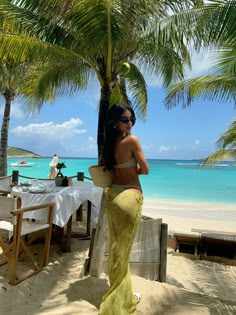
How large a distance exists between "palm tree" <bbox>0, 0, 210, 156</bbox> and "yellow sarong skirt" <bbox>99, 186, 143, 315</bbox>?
1.54 meters

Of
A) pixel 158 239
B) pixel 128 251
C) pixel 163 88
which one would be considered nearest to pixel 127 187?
pixel 128 251

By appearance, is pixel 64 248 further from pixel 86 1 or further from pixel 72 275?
pixel 86 1

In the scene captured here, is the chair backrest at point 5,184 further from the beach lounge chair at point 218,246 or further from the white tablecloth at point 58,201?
the beach lounge chair at point 218,246

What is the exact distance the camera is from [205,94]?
659 cm

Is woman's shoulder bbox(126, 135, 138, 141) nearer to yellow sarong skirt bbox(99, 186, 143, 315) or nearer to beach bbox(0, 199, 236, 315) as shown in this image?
yellow sarong skirt bbox(99, 186, 143, 315)

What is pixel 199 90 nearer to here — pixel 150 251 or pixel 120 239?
pixel 150 251

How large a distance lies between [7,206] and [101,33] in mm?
2300

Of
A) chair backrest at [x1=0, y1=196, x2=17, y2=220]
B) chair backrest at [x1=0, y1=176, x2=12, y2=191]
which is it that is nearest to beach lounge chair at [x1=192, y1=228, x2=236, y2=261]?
chair backrest at [x1=0, y1=196, x2=17, y2=220]

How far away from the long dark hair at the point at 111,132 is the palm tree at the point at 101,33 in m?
1.02

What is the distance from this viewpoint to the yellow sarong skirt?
2.50 meters

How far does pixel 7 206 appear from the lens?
3.59 m

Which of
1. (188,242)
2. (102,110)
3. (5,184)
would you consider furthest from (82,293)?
(5,184)

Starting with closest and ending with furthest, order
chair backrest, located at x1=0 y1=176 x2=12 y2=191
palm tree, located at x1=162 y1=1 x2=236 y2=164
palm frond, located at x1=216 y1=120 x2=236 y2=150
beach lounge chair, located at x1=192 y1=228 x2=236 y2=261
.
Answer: palm tree, located at x1=162 y1=1 x2=236 y2=164
beach lounge chair, located at x1=192 y1=228 x2=236 y2=261
chair backrest, located at x1=0 y1=176 x2=12 y2=191
palm frond, located at x1=216 y1=120 x2=236 y2=150

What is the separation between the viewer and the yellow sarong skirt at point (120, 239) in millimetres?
2504
